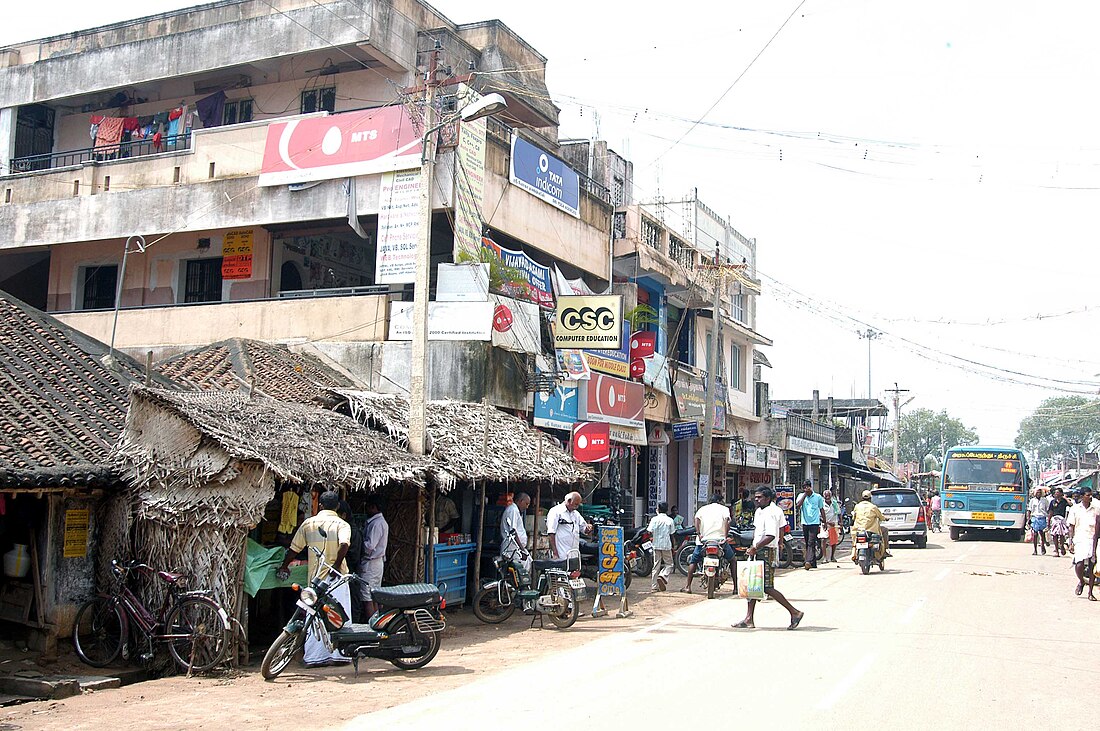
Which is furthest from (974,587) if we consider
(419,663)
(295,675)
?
(295,675)

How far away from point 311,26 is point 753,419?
2260cm

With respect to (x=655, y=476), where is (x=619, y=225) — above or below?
above

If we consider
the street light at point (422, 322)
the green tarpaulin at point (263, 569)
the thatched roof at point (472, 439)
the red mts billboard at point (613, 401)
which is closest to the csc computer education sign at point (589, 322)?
the red mts billboard at point (613, 401)

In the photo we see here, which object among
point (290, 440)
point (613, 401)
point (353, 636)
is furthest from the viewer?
point (613, 401)

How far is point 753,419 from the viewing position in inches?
1469

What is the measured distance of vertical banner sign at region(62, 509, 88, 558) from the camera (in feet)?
36.3

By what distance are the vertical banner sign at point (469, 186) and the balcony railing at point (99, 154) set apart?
7.69 metres

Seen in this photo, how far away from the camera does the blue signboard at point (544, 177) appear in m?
21.4

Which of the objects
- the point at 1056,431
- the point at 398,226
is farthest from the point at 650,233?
the point at 1056,431

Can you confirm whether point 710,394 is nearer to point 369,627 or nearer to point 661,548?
point 661,548

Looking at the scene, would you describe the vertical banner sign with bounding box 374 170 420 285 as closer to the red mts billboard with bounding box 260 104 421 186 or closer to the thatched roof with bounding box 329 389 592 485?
the red mts billboard with bounding box 260 104 421 186

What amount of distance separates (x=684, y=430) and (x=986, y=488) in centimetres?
1276

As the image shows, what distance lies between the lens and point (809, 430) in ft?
143

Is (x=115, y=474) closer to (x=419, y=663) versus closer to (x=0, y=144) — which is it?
(x=419, y=663)
